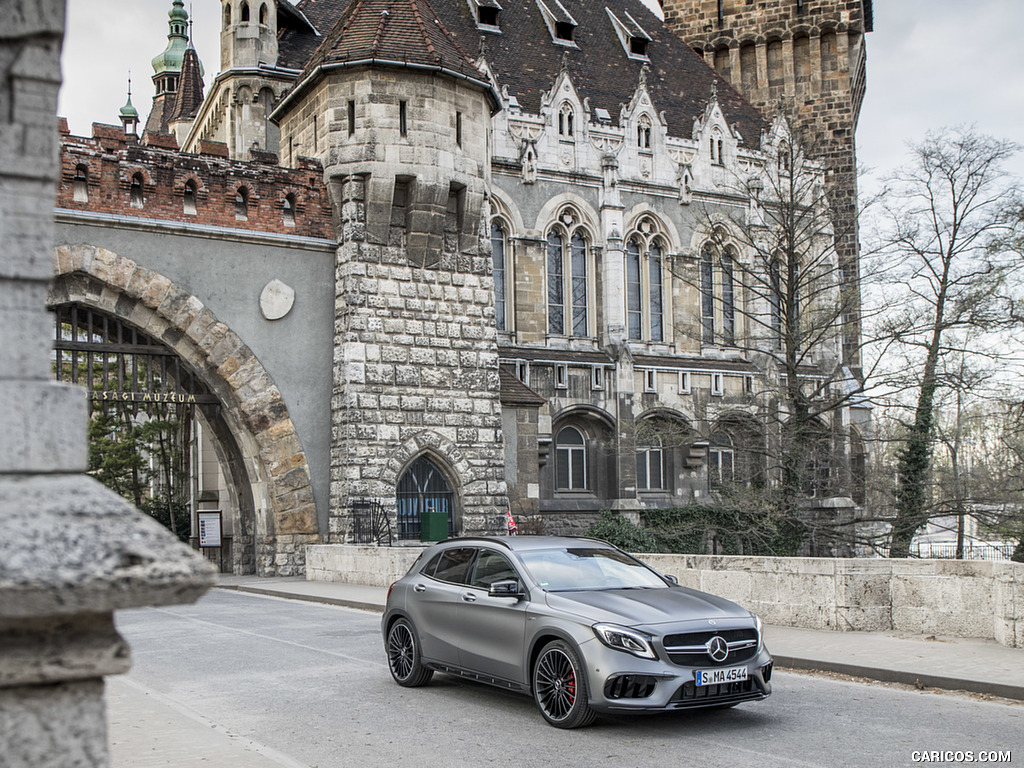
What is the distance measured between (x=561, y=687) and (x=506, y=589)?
96cm

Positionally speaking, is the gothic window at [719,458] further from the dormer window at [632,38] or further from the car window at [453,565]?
the car window at [453,565]

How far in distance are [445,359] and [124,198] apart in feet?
26.0

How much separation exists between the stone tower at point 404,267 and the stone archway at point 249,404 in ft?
2.83

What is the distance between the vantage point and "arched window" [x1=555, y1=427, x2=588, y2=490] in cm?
3428

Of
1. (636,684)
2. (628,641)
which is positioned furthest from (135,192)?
(636,684)

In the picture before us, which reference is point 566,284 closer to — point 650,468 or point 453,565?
point 650,468

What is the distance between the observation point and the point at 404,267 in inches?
1049

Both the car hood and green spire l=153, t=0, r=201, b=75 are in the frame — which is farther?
green spire l=153, t=0, r=201, b=75

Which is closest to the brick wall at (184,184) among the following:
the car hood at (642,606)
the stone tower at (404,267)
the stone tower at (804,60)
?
the stone tower at (404,267)

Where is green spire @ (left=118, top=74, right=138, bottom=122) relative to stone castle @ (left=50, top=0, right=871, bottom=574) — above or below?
above

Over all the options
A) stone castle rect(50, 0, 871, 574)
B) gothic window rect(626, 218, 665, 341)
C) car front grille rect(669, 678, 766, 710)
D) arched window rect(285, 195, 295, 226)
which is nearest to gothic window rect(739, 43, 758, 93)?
stone castle rect(50, 0, 871, 574)

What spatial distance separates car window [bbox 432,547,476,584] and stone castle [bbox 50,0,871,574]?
14867 millimetres

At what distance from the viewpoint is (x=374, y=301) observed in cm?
2630

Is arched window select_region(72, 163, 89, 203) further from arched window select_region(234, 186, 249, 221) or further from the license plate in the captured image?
the license plate
